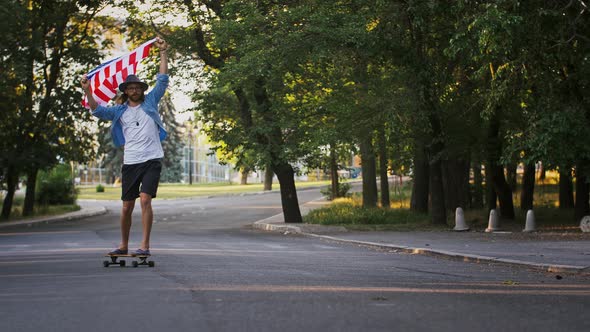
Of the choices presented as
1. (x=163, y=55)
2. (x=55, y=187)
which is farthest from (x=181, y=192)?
(x=163, y=55)

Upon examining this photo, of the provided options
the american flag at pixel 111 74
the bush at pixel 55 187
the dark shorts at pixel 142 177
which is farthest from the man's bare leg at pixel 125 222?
the bush at pixel 55 187

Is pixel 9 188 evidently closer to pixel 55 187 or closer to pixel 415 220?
pixel 55 187

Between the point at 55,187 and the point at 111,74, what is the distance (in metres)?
36.0

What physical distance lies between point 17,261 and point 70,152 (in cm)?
2449

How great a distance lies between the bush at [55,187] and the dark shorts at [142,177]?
120 feet

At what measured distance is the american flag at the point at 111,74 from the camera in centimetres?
1270

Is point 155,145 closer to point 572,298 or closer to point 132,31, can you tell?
point 572,298

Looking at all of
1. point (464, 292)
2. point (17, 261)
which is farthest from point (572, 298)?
point (17, 261)

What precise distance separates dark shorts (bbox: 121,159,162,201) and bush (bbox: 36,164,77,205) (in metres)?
36.5

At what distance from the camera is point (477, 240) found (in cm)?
2100

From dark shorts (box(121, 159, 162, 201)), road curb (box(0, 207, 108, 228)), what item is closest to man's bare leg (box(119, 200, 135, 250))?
dark shorts (box(121, 159, 162, 201))

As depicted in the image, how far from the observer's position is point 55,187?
47.4 metres

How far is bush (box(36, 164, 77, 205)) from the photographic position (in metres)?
47.0

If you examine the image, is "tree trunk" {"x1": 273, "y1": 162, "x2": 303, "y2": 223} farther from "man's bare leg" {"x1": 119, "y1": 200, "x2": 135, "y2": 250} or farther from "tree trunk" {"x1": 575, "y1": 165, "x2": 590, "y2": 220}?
"man's bare leg" {"x1": 119, "y1": 200, "x2": 135, "y2": 250}
